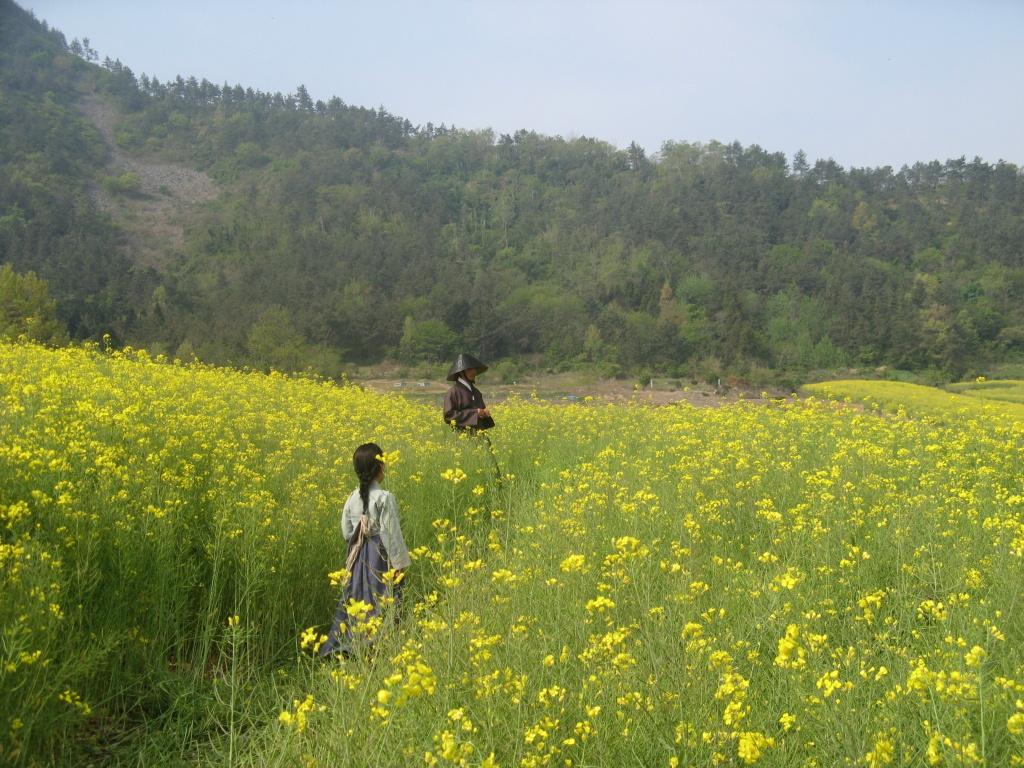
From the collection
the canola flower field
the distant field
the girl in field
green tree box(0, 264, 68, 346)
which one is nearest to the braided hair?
the girl in field

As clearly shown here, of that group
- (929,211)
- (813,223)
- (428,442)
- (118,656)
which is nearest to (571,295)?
(813,223)

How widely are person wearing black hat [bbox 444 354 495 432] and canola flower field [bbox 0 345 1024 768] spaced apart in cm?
35

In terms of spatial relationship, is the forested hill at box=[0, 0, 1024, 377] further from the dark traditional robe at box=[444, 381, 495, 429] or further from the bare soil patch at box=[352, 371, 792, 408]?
the dark traditional robe at box=[444, 381, 495, 429]

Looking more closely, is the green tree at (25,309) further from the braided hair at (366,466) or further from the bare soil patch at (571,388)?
the braided hair at (366,466)

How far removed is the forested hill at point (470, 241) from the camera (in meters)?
37.8

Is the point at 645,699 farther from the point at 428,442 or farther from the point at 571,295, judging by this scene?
the point at 571,295

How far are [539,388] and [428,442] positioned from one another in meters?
24.3

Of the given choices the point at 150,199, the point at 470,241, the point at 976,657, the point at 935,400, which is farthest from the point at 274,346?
the point at 150,199

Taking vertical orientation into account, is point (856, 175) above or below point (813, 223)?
above

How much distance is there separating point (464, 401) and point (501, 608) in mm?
3745

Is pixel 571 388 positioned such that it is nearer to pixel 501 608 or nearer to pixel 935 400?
pixel 935 400

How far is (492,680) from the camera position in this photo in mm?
2193

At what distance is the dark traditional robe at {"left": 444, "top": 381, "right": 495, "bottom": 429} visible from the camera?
6.68 m

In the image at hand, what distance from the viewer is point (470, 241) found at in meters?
68.0
